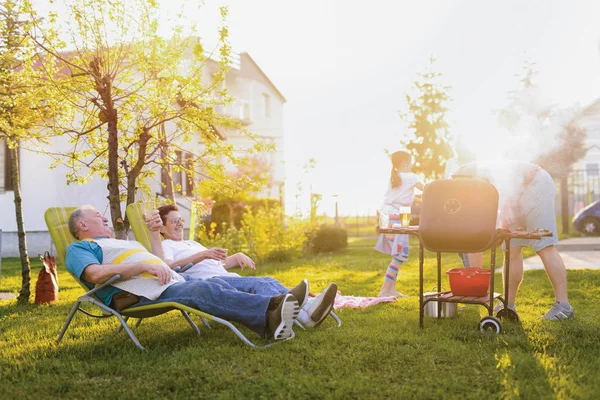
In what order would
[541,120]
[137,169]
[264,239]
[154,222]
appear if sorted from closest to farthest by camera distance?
1. [154,222]
2. [137,169]
3. [264,239]
4. [541,120]

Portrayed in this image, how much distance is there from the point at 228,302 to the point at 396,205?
3368 millimetres

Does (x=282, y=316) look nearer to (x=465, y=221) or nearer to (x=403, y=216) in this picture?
(x=465, y=221)

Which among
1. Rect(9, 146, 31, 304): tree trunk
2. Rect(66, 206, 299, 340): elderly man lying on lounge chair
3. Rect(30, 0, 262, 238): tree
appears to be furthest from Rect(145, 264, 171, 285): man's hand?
Rect(9, 146, 31, 304): tree trunk

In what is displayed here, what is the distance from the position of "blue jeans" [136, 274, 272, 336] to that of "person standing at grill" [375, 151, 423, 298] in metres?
2.95

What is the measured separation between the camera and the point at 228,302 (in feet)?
15.3

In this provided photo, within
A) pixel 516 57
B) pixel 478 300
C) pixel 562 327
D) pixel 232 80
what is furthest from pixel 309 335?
pixel 232 80

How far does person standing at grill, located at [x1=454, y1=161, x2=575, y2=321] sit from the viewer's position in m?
5.65

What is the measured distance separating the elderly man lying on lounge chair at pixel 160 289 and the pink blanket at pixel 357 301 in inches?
74.3

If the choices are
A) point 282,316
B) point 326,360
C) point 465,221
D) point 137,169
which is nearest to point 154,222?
point 282,316

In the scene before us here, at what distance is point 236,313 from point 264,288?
41 cm

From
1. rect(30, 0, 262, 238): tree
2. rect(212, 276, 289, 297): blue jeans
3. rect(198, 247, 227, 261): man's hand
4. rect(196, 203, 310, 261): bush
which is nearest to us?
rect(212, 276, 289, 297): blue jeans

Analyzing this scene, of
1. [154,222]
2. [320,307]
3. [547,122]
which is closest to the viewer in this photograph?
[320,307]

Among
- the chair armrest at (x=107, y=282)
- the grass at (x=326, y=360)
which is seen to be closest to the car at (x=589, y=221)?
the grass at (x=326, y=360)

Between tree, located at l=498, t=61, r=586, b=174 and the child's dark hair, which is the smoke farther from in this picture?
the child's dark hair
